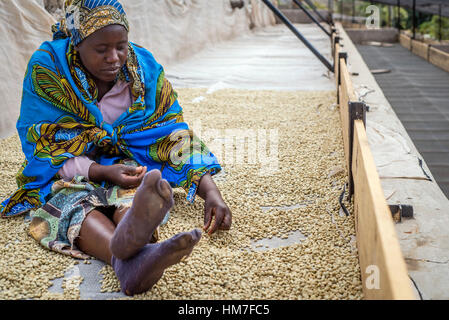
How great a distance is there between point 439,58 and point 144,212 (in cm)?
611

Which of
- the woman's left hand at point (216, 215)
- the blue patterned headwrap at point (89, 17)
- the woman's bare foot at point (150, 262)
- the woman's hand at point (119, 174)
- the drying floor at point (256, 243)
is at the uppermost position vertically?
the blue patterned headwrap at point (89, 17)

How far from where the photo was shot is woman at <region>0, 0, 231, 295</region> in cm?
188

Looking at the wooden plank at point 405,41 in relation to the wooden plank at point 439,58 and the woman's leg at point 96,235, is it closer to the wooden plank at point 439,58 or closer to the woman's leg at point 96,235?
the wooden plank at point 439,58

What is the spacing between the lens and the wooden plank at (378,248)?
3.38 feet

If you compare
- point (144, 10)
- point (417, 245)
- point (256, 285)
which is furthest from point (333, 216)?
point (144, 10)

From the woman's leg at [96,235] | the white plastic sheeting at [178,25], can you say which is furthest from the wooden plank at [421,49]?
the woman's leg at [96,235]

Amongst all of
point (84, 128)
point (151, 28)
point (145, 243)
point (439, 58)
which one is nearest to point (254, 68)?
point (151, 28)

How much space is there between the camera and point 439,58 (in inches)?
254

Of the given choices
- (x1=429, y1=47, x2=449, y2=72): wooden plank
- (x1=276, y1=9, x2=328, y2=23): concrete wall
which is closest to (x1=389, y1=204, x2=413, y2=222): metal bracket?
(x1=429, y1=47, x2=449, y2=72): wooden plank

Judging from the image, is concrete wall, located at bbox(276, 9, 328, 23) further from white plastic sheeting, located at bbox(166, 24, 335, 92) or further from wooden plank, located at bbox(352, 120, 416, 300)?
wooden plank, located at bbox(352, 120, 416, 300)

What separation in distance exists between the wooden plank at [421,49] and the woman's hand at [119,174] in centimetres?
637

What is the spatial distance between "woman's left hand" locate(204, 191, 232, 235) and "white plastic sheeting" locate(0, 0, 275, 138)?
93.1 inches
